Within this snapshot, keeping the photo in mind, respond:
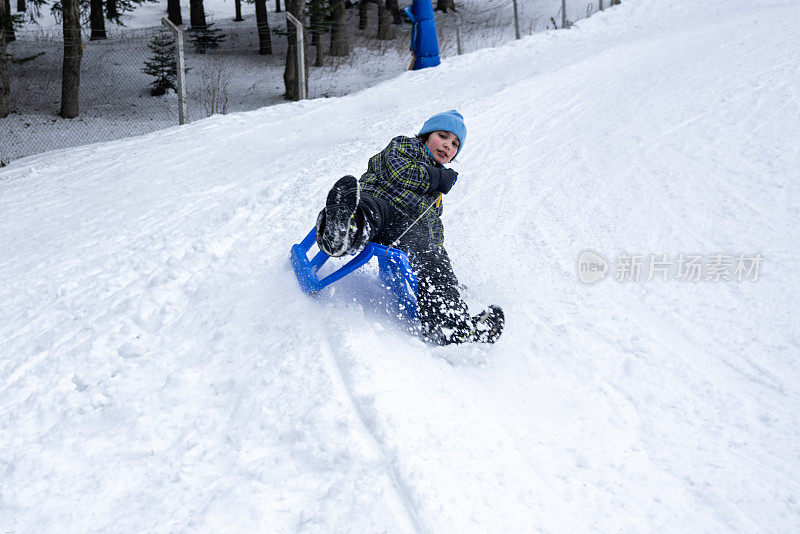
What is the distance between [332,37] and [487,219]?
11280 mm

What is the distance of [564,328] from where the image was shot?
2.79 meters

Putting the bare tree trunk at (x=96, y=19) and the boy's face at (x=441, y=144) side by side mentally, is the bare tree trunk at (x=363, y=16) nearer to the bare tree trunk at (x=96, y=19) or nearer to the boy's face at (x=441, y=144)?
the bare tree trunk at (x=96, y=19)

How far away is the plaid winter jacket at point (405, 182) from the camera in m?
2.71

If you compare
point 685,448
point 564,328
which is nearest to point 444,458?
point 685,448

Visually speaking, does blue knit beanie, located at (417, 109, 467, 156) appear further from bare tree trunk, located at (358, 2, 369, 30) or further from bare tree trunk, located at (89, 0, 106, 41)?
bare tree trunk, located at (358, 2, 369, 30)

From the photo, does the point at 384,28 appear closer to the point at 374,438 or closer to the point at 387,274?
the point at 387,274

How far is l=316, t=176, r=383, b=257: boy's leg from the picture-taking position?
2.35 m

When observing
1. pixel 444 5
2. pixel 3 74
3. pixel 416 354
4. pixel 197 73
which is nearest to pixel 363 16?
pixel 444 5

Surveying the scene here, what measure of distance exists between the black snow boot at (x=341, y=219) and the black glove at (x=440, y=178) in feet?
1.70

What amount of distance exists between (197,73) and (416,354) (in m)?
11.6

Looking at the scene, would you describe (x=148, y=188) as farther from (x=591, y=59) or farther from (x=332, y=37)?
(x=332, y=37)

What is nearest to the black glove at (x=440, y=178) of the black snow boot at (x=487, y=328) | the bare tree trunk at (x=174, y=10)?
the black snow boot at (x=487, y=328)

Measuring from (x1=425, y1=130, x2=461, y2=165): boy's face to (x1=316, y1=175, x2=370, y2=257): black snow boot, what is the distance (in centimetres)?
67

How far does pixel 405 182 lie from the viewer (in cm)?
271
